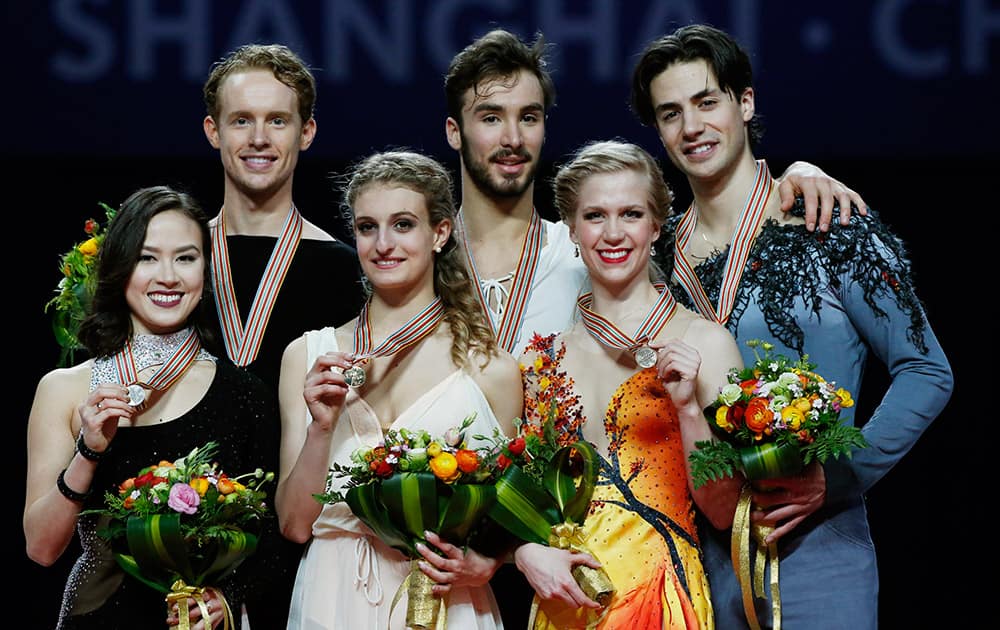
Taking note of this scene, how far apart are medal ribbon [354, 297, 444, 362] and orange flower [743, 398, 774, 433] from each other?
868 mm

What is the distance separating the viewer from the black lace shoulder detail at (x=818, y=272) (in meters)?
3.71

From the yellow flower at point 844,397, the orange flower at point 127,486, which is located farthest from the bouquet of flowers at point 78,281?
the yellow flower at point 844,397

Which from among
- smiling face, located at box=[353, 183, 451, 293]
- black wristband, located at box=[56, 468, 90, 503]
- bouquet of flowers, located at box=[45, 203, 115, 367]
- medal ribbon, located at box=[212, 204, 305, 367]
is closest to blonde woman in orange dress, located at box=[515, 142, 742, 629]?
smiling face, located at box=[353, 183, 451, 293]

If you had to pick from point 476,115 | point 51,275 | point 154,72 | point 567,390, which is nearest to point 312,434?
point 567,390

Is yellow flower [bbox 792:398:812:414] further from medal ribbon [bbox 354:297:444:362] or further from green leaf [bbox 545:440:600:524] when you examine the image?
medal ribbon [bbox 354:297:444:362]

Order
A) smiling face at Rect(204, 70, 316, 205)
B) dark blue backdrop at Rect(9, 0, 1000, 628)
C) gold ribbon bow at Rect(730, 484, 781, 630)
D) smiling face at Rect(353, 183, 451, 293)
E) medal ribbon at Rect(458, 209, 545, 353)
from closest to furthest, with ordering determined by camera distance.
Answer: gold ribbon bow at Rect(730, 484, 781, 630)
smiling face at Rect(353, 183, 451, 293)
medal ribbon at Rect(458, 209, 545, 353)
smiling face at Rect(204, 70, 316, 205)
dark blue backdrop at Rect(9, 0, 1000, 628)

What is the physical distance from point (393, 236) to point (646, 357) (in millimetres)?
735

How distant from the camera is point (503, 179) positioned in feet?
14.0

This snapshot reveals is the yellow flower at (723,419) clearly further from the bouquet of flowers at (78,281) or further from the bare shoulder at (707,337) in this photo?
the bouquet of flowers at (78,281)

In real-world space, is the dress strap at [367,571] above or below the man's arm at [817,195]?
below

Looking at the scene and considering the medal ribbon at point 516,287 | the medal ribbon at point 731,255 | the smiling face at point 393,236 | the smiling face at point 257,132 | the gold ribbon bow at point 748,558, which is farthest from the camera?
the smiling face at point 257,132

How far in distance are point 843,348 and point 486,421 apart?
0.98 meters

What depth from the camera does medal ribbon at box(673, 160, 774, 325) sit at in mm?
3773

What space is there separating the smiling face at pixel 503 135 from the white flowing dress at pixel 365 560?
0.89 metres
